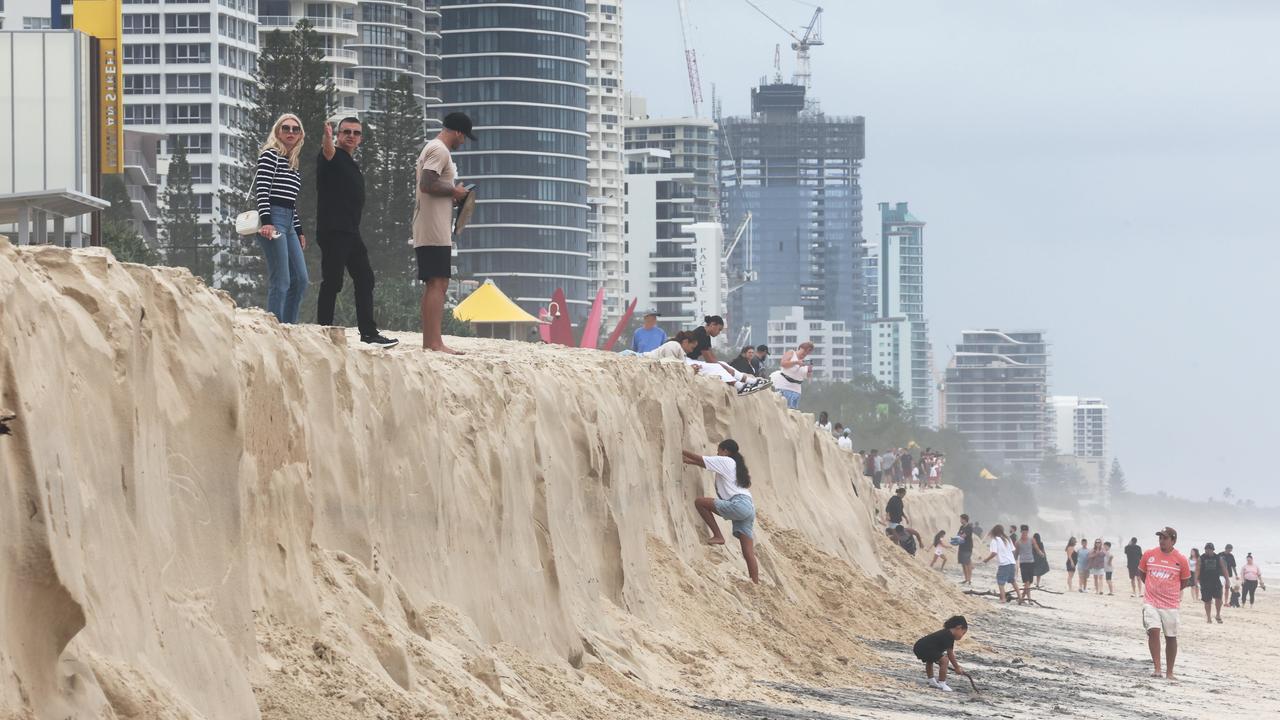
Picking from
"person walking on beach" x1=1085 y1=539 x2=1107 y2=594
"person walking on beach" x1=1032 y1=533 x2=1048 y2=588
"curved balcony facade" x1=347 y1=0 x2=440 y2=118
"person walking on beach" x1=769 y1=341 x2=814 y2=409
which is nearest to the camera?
"person walking on beach" x1=769 y1=341 x2=814 y2=409

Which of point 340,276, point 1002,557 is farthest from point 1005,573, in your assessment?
point 340,276

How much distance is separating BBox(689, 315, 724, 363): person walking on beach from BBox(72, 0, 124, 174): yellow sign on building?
12342 mm

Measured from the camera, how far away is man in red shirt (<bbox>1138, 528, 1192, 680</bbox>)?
20.4m

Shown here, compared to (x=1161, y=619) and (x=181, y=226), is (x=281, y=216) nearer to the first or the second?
(x=1161, y=619)

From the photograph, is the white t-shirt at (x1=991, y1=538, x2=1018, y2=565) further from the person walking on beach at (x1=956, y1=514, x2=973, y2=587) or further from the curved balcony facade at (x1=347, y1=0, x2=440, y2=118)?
the curved balcony facade at (x1=347, y1=0, x2=440, y2=118)

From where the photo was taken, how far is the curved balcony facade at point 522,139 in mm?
153375

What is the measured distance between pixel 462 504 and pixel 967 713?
5.40 meters

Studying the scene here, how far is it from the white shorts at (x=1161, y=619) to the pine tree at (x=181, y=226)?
51.8 metres

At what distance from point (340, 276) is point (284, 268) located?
429mm

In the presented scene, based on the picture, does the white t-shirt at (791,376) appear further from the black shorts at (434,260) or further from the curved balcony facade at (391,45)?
the curved balcony facade at (391,45)

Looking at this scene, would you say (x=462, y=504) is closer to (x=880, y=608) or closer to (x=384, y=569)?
(x=384, y=569)

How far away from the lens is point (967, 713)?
15898mm

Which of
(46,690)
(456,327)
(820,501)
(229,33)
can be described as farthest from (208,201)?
(46,690)

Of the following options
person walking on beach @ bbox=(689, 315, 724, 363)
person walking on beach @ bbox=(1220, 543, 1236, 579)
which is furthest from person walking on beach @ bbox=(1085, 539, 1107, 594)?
person walking on beach @ bbox=(689, 315, 724, 363)
